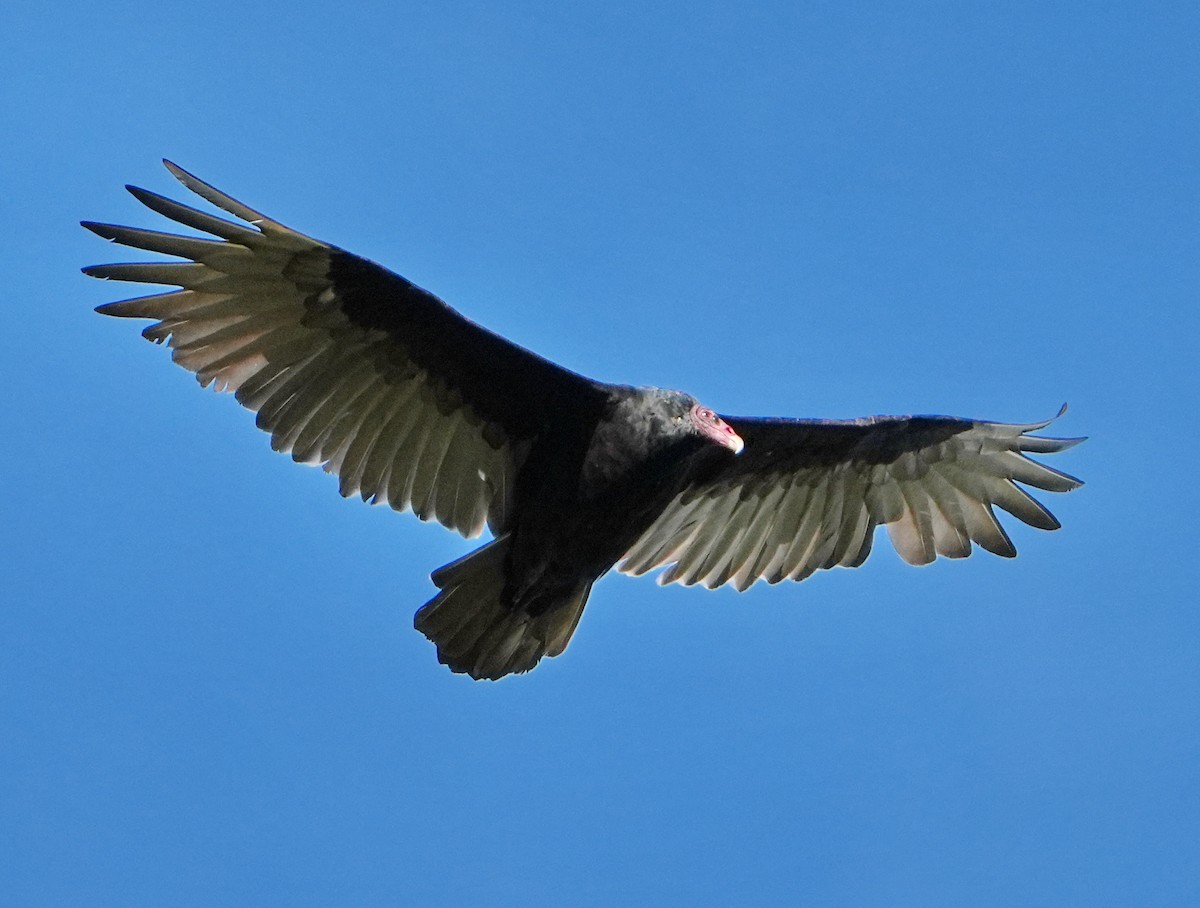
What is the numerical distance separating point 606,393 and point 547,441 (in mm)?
344

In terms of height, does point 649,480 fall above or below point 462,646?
above

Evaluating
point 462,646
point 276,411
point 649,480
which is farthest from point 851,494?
point 276,411

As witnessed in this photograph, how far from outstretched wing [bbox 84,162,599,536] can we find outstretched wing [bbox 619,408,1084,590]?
949 mm

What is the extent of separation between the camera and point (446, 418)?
616 centimetres

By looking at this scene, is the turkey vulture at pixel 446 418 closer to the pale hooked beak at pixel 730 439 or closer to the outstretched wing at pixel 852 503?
the pale hooked beak at pixel 730 439

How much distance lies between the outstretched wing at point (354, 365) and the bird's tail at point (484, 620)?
26 cm

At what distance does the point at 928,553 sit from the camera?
705 cm

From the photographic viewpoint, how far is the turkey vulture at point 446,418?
18.9 feet

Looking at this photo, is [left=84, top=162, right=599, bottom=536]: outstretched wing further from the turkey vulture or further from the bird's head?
the bird's head

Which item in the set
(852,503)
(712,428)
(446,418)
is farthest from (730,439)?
(852,503)

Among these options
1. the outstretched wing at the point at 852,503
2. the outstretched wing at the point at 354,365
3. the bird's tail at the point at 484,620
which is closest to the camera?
the outstretched wing at the point at 354,365

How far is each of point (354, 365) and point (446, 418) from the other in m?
0.40

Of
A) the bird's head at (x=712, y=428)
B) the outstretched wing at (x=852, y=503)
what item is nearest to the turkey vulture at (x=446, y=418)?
the bird's head at (x=712, y=428)

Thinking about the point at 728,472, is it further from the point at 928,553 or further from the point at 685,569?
the point at 928,553
